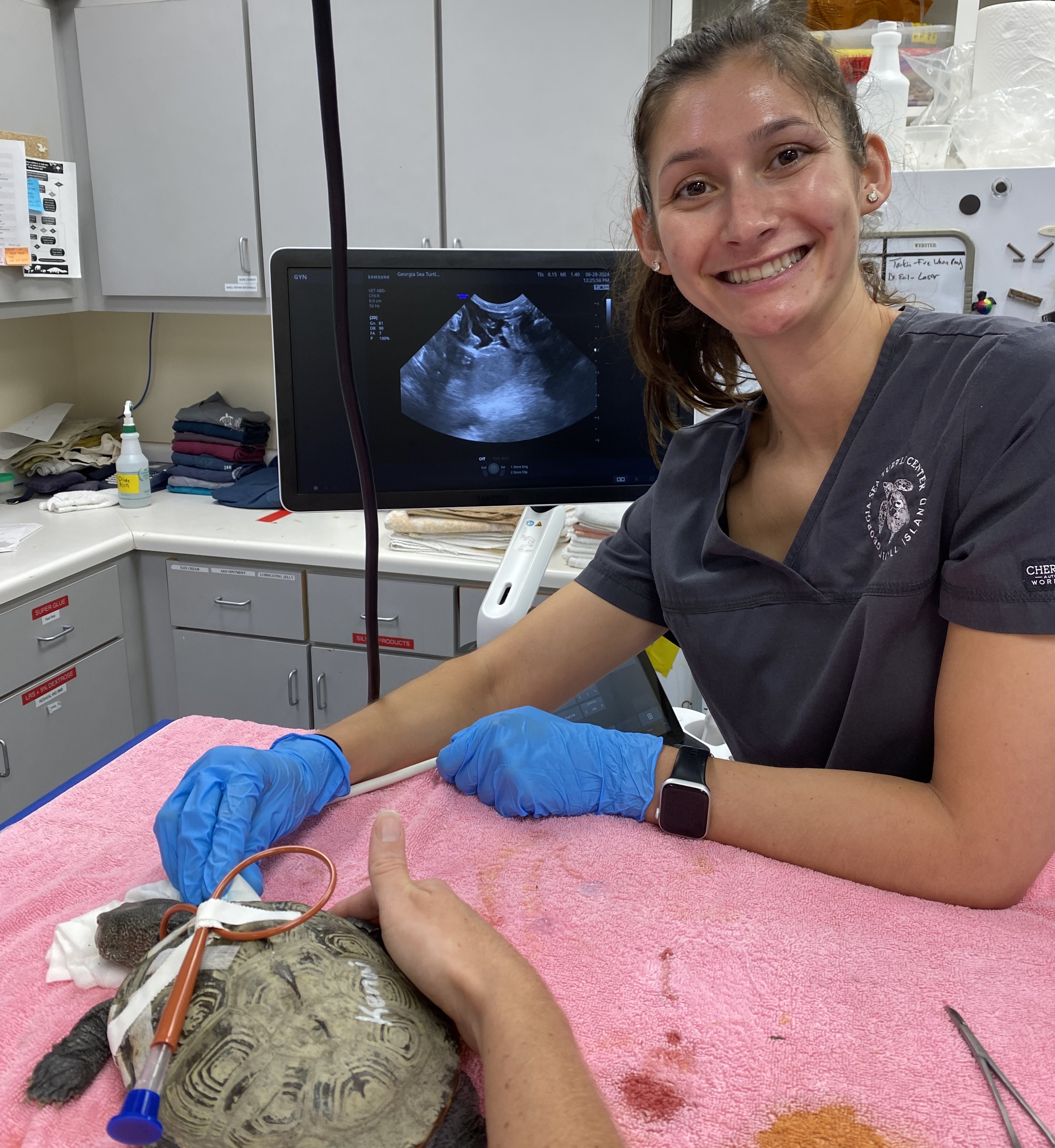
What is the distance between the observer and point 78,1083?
66 cm

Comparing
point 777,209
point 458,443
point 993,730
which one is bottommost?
point 993,730

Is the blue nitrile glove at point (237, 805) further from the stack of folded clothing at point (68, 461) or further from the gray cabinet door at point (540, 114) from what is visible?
the stack of folded clothing at point (68, 461)

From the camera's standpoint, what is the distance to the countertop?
227 centimetres

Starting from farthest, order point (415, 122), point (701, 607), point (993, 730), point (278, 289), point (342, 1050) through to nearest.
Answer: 1. point (415, 122)
2. point (278, 289)
3. point (701, 607)
4. point (993, 730)
5. point (342, 1050)

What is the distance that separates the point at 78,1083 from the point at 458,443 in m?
0.92

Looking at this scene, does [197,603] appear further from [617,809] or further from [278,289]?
[617,809]

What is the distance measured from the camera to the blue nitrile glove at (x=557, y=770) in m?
0.99

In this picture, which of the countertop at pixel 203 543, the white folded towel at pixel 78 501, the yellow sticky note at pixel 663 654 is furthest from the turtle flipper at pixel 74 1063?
the white folded towel at pixel 78 501

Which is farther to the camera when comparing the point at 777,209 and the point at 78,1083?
the point at 777,209

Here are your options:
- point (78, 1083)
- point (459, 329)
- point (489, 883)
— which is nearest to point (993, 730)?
point (489, 883)

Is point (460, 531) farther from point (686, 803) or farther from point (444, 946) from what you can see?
point (444, 946)

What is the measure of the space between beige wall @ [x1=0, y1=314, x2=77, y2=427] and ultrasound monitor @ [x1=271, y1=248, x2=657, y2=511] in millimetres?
2194

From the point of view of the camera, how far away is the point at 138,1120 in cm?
55

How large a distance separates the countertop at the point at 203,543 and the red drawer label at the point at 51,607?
0.05 metres
